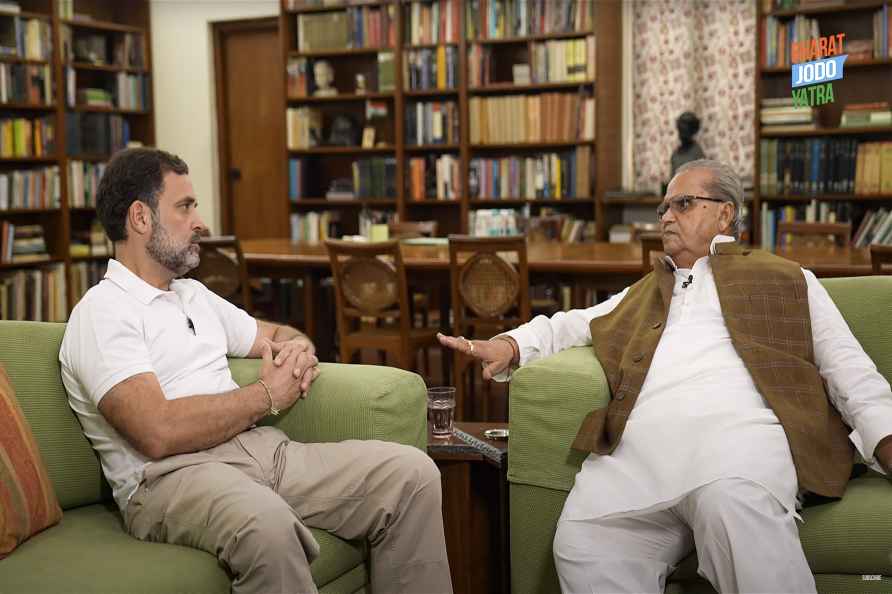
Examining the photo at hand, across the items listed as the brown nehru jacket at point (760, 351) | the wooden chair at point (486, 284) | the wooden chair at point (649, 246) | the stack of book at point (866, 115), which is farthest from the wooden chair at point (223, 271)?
the stack of book at point (866, 115)

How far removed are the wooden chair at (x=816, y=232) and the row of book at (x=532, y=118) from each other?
185 centimetres

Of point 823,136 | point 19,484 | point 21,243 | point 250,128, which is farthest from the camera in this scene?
point 250,128

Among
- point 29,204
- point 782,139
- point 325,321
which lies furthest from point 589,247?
point 29,204

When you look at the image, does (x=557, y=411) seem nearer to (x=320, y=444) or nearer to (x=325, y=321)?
(x=320, y=444)

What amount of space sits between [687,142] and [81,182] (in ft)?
13.2

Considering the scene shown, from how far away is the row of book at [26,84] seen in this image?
6.34 meters

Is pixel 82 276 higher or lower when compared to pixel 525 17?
lower

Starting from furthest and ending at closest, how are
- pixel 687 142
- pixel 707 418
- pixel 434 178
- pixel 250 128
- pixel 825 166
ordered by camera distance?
pixel 250 128
pixel 434 178
pixel 687 142
pixel 825 166
pixel 707 418

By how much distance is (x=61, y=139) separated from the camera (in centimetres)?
A: 670

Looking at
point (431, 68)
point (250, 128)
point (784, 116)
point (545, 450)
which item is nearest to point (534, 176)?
point (431, 68)

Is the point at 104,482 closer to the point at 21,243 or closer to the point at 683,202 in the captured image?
the point at 683,202

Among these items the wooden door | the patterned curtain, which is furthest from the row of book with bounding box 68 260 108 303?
the patterned curtain

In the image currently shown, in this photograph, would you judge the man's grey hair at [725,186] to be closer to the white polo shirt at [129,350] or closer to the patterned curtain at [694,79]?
the white polo shirt at [129,350]

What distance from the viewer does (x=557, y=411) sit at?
2.22 m
